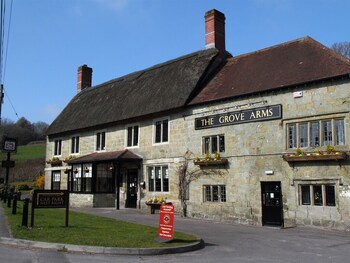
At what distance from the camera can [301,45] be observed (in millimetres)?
20562

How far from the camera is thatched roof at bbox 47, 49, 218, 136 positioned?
2345 cm

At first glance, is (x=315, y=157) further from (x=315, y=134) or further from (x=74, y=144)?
(x=74, y=144)

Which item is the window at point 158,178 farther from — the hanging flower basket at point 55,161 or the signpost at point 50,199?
the hanging flower basket at point 55,161

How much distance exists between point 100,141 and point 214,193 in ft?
37.1

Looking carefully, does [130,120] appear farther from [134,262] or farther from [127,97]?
[134,262]

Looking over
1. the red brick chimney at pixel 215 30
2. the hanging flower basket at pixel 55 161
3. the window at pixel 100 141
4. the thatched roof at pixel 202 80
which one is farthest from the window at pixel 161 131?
the hanging flower basket at pixel 55 161

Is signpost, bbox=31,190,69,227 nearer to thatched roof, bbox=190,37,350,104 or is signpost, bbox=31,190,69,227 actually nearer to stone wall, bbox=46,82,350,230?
stone wall, bbox=46,82,350,230

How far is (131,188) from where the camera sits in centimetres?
2578

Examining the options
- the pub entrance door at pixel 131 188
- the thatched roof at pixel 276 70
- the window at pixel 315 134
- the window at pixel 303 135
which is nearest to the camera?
the window at pixel 315 134

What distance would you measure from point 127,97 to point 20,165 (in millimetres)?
42241

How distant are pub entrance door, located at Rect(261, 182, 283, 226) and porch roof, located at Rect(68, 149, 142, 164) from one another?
8983mm

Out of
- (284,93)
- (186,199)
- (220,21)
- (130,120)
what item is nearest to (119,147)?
(130,120)

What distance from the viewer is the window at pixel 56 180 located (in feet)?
108

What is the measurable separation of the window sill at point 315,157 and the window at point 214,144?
3726mm
